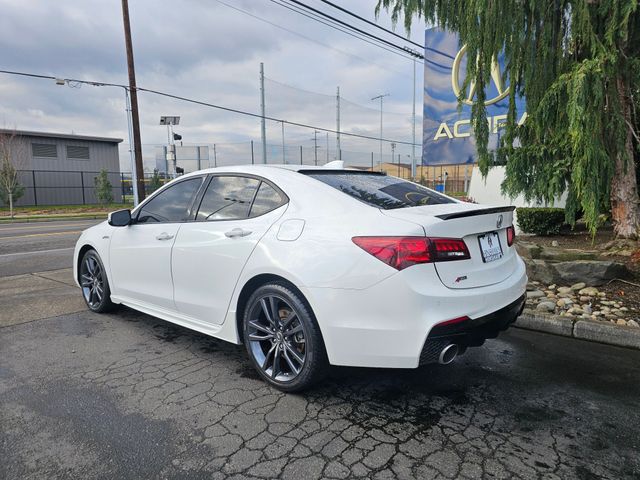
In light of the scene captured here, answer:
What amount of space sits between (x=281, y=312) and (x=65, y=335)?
8.18ft

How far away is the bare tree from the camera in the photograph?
24.3 metres

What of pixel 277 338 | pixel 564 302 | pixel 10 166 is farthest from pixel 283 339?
pixel 10 166

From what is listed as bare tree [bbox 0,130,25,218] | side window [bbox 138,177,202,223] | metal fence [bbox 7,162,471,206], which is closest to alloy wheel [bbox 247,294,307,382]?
side window [bbox 138,177,202,223]

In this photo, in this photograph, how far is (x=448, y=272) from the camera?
2.59m

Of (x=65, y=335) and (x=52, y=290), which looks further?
(x=52, y=290)

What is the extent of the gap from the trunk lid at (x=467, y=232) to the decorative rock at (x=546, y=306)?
67.2 inches

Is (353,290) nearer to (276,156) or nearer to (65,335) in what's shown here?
(65,335)

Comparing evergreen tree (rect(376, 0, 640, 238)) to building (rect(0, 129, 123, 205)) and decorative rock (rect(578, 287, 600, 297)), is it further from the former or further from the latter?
building (rect(0, 129, 123, 205))

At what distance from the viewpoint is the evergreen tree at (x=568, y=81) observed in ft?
17.4

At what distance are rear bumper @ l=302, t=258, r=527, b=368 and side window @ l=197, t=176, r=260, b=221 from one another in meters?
1.00

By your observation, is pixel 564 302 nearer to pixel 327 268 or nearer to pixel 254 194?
pixel 327 268

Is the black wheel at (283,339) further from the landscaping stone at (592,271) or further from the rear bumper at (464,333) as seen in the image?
the landscaping stone at (592,271)

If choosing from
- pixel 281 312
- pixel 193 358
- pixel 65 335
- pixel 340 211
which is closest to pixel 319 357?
pixel 281 312

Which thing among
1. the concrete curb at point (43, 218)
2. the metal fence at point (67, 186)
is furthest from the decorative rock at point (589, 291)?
the metal fence at point (67, 186)
